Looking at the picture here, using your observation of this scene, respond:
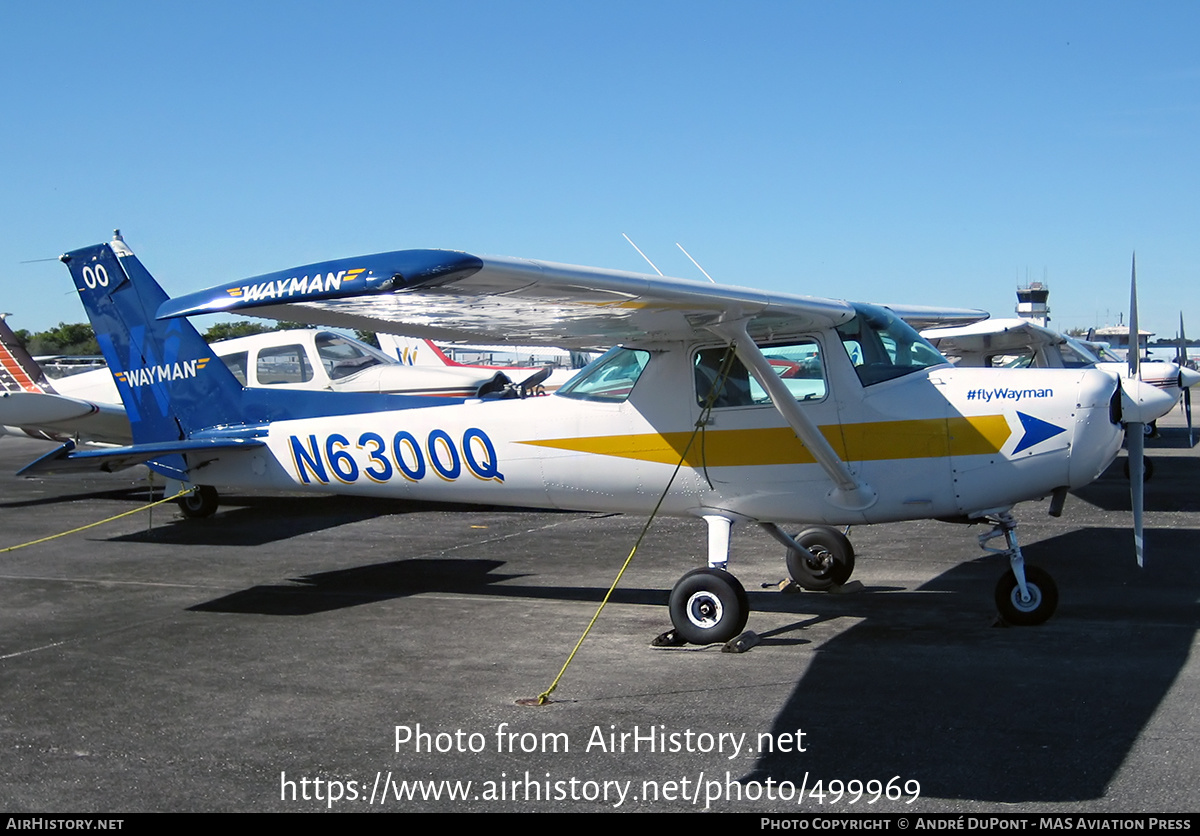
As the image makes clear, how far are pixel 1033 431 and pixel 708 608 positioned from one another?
7.80 ft

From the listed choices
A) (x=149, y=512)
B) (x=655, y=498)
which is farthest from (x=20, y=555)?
(x=655, y=498)

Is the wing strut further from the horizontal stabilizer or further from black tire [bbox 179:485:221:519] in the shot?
black tire [bbox 179:485:221:519]

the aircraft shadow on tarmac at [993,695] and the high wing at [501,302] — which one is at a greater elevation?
the high wing at [501,302]

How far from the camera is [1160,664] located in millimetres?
5879

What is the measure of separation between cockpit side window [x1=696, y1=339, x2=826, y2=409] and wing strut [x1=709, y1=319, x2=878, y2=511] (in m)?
0.20

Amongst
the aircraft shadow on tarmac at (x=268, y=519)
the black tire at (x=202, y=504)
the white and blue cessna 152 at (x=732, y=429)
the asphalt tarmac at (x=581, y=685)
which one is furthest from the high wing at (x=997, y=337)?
the black tire at (x=202, y=504)

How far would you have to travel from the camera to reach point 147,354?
10352 mm

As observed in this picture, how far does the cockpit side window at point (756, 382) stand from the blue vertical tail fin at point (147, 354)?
502 centimetres

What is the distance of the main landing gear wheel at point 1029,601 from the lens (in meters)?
6.77

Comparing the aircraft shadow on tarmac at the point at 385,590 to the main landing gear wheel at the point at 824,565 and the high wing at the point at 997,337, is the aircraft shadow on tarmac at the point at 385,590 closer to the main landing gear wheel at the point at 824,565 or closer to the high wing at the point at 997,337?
the main landing gear wheel at the point at 824,565

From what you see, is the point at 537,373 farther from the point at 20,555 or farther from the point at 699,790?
the point at 699,790

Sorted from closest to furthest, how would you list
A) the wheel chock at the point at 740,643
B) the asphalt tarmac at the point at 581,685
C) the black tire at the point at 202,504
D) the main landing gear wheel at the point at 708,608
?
1. the asphalt tarmac at the point at 581,685
2. the wheel chock at the point at 740,643
3. the main landing gear wheel at the point at 708,608
4. the black tire at the point at 202,504

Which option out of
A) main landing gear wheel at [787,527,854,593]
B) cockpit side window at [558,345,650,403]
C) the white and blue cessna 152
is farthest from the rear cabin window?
main landing gear wheel at [787,527,854,593]

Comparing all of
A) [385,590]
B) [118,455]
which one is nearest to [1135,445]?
[385,590]
